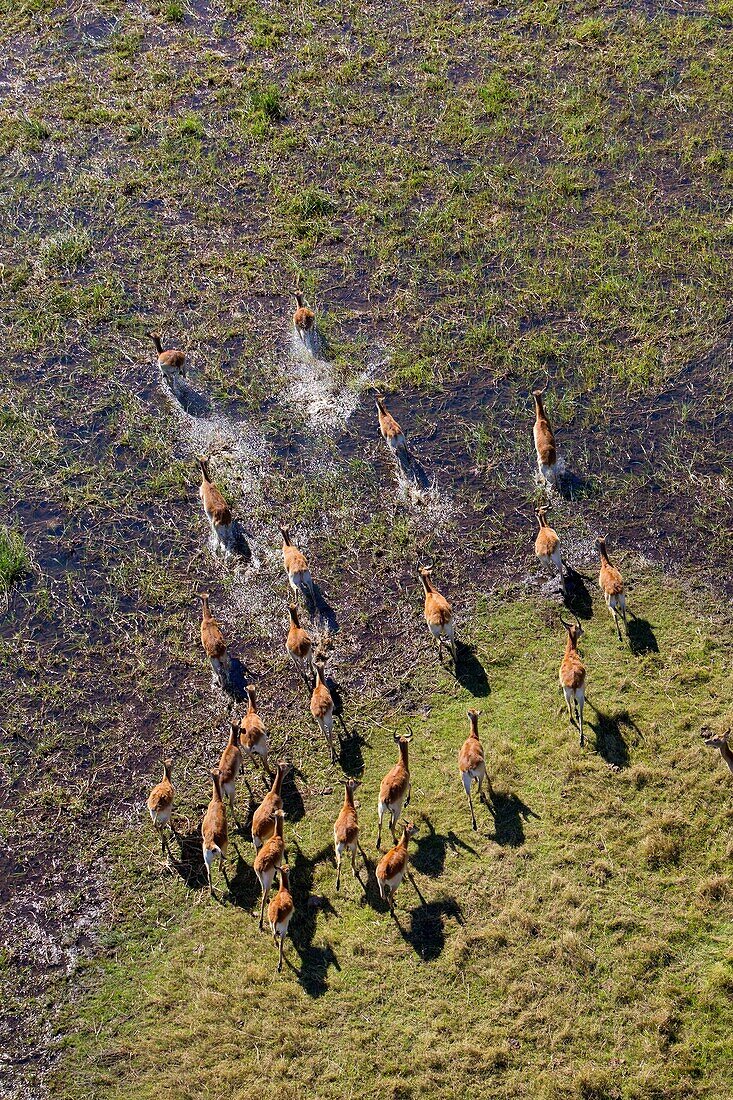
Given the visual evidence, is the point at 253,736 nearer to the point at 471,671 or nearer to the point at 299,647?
the point at 299,647

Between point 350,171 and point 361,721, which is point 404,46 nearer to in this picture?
Result: point 350,171

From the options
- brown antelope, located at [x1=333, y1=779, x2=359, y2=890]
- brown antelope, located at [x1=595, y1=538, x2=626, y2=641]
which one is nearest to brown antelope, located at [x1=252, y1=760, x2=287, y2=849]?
brown antelope, located at [x1=333, y1=779, x2=359, y2=890]

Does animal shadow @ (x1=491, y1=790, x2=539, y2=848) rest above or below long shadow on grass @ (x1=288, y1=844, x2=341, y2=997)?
above

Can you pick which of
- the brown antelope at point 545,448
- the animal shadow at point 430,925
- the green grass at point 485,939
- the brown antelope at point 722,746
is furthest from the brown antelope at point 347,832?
the brown antelope at point 545,448

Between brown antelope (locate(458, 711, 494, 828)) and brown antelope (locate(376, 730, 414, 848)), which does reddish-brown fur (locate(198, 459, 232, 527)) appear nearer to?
brown antelope (locate(376, 730, 414, 848))

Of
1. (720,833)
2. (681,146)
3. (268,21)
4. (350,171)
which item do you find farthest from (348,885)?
(268,21)

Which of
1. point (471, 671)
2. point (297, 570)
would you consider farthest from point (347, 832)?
point (297, 570)

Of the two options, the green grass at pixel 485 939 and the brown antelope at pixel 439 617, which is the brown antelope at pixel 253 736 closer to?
the green grass at pixel 485 939
